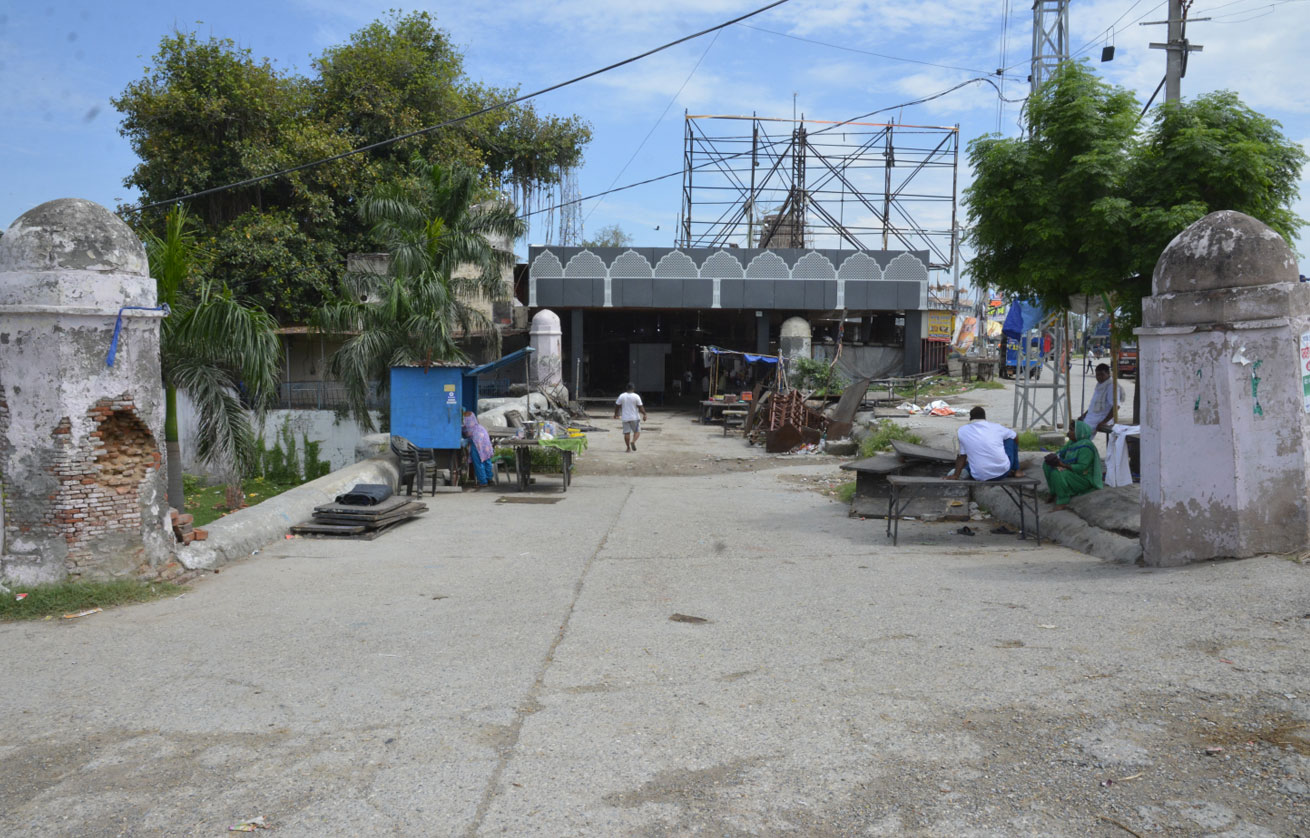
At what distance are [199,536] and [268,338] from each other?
120 inches

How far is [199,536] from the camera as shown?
9.16m

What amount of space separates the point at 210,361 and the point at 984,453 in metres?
9.19

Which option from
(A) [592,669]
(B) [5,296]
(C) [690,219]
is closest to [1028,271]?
(A) [592,669]

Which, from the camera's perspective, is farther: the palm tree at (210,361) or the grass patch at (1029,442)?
the grass patch at (1029,442)

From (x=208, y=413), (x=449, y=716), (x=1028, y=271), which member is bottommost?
(x=449, y=716)

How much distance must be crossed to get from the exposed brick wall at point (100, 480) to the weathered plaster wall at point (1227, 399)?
28.6 ft

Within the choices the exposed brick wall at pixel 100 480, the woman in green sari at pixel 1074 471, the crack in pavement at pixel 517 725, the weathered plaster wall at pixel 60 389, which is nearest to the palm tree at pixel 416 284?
the exposed brick wall at pixel 100 480

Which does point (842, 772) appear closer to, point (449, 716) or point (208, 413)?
point (449, 716)

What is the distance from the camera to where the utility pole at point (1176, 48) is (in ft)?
A: 40.9

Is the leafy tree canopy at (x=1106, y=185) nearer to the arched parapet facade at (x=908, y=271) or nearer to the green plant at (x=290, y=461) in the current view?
the green plant at (x=290, y=461)

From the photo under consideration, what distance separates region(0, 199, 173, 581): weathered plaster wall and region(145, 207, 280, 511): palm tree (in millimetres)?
2692

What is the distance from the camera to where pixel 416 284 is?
1750cm

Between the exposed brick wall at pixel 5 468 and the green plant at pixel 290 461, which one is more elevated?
the exposed brick wall at pixel 5 468

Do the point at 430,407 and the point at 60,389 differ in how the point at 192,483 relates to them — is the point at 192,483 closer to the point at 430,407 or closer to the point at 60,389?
the point at 430,407
